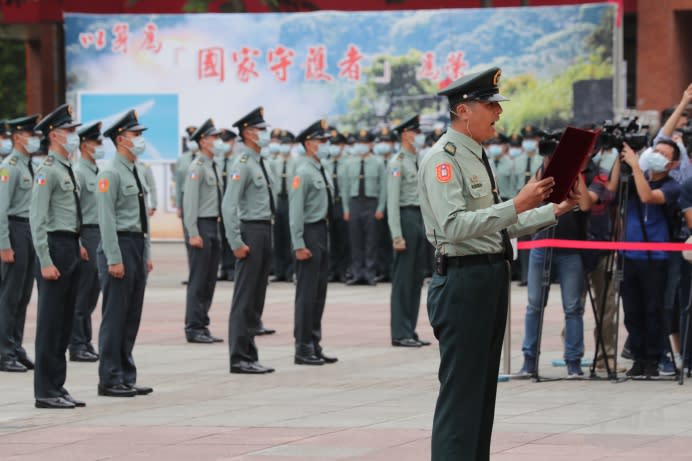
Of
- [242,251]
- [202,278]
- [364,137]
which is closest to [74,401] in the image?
[242,251]

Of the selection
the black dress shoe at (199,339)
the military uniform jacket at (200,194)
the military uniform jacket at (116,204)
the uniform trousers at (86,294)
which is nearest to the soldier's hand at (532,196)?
the military uniform jacket at (116,204)

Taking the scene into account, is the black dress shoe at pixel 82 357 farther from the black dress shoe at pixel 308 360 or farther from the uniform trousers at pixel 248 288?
the black dress shoe at pixel 308 360

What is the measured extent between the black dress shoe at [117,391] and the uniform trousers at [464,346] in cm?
499

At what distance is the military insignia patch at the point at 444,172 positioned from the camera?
7.12m

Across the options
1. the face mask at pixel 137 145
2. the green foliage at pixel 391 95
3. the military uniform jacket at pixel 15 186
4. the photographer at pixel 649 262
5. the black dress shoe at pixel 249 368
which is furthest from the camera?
the green foliage at pixel 391 95

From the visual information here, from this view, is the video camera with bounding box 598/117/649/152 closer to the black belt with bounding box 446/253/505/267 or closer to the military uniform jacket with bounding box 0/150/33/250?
the black belt with bounding box 446/253/505/267

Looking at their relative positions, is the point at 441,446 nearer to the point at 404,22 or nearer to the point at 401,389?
the point at 401,389

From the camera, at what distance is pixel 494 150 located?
24.1 meters

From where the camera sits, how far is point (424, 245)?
15766 millimetres

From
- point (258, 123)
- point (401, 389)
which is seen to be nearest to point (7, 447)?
point (401, 389)

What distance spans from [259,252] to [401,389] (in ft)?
7.07

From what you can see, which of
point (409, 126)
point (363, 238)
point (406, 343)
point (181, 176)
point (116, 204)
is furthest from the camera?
point (363, 238)

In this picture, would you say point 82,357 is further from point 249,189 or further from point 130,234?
point 130,234

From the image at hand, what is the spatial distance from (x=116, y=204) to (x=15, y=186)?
268 centimetres
